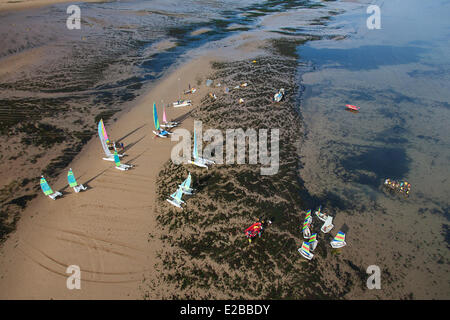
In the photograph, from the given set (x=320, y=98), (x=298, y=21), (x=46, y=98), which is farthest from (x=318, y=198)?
(x=298, y=21)

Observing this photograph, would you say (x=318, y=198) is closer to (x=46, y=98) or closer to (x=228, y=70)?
(x=228, y=70)

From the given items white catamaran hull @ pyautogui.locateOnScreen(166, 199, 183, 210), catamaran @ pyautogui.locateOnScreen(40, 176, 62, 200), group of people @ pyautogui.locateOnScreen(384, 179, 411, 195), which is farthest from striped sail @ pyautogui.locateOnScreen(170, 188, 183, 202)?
group of people @ pyautogui.locateOnScreen(384, 179, 411, 195)

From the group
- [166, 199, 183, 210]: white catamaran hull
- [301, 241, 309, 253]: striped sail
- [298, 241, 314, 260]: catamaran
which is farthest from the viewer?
[166, 199, 183, 210]: white catamaran hull

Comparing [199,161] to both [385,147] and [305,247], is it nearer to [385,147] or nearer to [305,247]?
[305,247]

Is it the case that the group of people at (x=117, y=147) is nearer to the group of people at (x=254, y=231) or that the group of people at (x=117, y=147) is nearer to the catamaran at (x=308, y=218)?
the group of people at (x=254, y=231)

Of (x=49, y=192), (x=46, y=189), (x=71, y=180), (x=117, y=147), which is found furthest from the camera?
(x=117, y=147)

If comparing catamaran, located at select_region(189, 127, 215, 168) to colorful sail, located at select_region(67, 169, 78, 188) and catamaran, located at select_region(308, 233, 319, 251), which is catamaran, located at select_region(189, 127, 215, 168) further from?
catamaran, located at select_region(308, 233, 319, 251)

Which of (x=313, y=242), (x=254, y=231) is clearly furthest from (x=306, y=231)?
(x=254, y=231)
